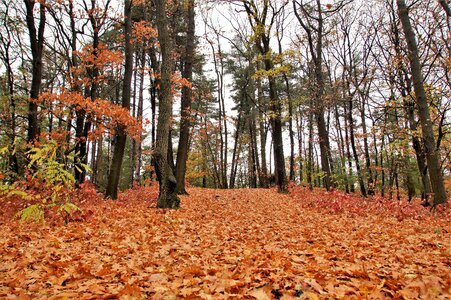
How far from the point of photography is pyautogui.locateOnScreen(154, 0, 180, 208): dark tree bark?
850 cm

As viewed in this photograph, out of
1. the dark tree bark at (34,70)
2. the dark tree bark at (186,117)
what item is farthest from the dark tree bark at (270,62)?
the dark tree bark at (34,70)

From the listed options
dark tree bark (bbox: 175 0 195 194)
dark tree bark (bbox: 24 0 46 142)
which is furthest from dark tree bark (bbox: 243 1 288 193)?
dark tree bark (bbox: 24 0 46 142)

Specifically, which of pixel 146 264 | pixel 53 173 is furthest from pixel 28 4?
pixel 146 264

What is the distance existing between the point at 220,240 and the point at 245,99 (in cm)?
2355

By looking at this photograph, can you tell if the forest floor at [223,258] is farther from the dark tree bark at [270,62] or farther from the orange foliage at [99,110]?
the dark tree bark at [270,62]

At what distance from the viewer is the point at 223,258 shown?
156 inches

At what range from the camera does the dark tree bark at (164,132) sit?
335 inches

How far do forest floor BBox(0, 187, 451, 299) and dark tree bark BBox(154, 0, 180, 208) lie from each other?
3.88 ft

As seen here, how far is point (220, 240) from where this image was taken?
5172 millimetres

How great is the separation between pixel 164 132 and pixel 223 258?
18.1 feet

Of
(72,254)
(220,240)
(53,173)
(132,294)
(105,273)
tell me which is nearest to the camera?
(132,294)

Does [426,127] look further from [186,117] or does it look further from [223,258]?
[186,117]

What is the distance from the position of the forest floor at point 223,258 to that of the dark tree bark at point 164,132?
1.18 metres

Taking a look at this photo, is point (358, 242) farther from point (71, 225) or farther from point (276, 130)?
point (276, 130)
